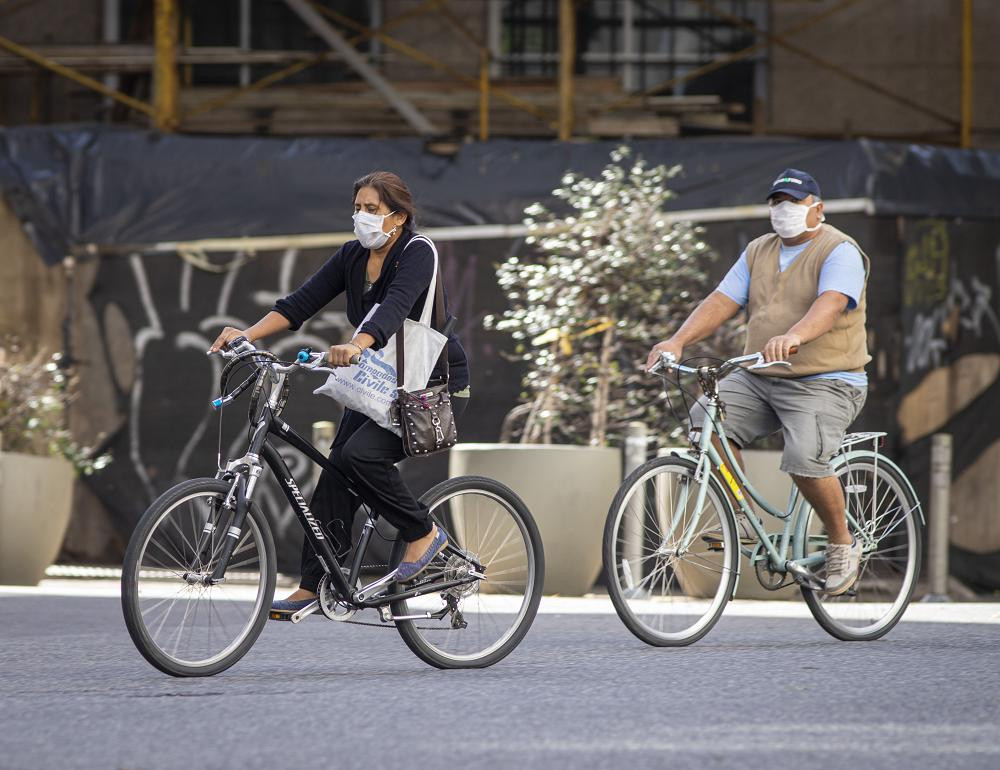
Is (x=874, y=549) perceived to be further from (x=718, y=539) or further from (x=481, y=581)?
(x=481, y=581)

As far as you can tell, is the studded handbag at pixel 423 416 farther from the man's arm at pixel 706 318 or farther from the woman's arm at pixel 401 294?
the man's arm at pixel 706 318

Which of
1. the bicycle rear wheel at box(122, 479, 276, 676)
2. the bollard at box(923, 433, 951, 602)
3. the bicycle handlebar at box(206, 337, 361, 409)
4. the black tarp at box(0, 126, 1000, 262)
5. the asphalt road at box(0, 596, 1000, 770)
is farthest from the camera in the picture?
the black tarp at box(0, 126, 1000, 262)

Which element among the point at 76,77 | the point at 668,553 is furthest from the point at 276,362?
the point at 76,77

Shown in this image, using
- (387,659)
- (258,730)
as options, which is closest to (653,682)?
(387,659)

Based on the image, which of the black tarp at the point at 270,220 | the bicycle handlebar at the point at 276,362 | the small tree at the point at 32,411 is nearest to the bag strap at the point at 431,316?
the bicycle handlebar at the point at 276,362

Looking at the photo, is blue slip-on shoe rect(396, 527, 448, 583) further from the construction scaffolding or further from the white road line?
the construction scaffolding

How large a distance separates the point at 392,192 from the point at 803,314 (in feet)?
6.04

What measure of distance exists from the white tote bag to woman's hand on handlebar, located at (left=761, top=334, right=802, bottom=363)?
4.32ft

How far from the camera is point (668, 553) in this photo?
6.15 meters

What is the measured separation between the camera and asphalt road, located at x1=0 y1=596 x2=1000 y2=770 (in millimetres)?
4176

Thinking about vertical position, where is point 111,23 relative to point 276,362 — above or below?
above

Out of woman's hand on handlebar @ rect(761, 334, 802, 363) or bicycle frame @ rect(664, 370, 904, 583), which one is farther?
bicycle frame @ rect(664, 370, 904, 583)

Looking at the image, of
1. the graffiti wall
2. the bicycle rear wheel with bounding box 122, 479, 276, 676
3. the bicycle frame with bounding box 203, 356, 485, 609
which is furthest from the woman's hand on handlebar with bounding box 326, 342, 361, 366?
the graffiti wall

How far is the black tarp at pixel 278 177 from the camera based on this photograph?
11.9m
